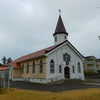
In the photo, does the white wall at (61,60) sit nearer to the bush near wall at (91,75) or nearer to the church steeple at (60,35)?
the church steeple at (60,35)

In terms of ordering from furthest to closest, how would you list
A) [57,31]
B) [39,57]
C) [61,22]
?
[61,22]
[57,31]
[39,57]

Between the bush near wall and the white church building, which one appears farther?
the bush near wall

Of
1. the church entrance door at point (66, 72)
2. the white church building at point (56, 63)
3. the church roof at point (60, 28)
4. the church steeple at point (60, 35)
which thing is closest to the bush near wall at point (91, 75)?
the white church building at point (56, 63)

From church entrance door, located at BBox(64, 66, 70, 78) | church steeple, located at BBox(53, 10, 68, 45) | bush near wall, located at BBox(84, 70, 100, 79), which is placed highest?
church steeple, located at BBox(53, 10, 68, 45)

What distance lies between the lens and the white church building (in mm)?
21469

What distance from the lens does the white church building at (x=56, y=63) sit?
21.5 m

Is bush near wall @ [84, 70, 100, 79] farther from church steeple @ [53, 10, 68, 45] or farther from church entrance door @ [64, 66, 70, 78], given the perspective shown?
church steeple @ [53, 10, 68, 45]

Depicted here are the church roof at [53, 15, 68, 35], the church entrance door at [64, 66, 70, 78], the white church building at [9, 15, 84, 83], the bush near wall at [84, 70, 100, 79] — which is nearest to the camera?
the white church building at [9, 15, 84, 83]

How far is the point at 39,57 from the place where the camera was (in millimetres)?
22812

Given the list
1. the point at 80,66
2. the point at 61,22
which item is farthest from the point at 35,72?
the point at 61,22

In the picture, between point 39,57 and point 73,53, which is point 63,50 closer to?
point 73,53

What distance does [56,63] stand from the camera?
2233 centimetres

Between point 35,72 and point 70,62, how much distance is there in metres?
6.62

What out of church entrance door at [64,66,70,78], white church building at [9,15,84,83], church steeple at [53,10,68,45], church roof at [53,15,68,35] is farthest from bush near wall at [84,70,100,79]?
church roof at [53,15,68,35]
